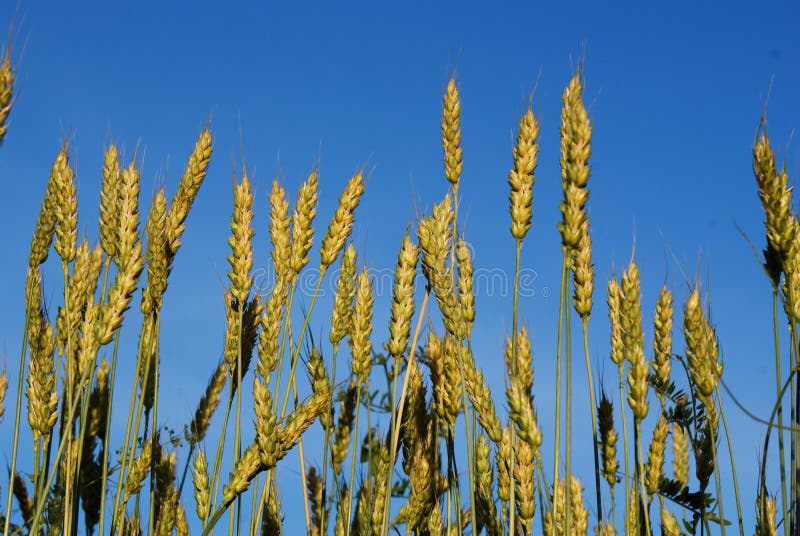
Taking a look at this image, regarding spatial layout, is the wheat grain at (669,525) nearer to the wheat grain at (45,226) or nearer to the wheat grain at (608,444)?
the wheat grain at (608,444)

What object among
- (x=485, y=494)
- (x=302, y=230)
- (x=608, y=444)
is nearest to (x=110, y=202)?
(x=302, y=230)

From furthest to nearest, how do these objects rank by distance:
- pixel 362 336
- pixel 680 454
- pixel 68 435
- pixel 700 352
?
1. pixel 680 454
2. pixel 362 336
3. pixel 700 352
4. pixel 68 435

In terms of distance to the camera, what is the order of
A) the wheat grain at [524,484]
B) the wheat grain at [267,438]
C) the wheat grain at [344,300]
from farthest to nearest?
the wheat grain at [344,300] → the wheat grain at [524,484] → the wheat grain at [267,438]

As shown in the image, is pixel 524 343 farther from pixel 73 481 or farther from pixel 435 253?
pixel 73 481

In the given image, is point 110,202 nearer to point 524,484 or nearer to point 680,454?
point 524,484

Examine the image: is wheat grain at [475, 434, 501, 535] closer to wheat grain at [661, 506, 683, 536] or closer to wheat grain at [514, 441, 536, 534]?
wheat grain at [514, 441, 536, 534]

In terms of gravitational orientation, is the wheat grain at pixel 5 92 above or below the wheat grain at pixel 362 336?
above

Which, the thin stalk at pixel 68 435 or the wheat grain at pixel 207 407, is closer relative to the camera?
the thin stalk at pixel 68 435

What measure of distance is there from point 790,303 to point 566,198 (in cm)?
91

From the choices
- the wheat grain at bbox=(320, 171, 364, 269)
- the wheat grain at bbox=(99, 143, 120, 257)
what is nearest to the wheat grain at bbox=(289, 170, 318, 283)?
the wheat grain at bbox=(320, 171, 364, 269)

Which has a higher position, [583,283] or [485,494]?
[583,283]

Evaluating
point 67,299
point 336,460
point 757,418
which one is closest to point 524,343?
point 336,460

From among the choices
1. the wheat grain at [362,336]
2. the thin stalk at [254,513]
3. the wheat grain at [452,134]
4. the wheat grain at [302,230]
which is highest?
the wheat grain at [452,134]

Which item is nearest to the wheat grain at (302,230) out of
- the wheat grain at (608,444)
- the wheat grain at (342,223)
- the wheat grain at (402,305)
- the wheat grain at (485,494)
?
the wheat grain at (342,223)
